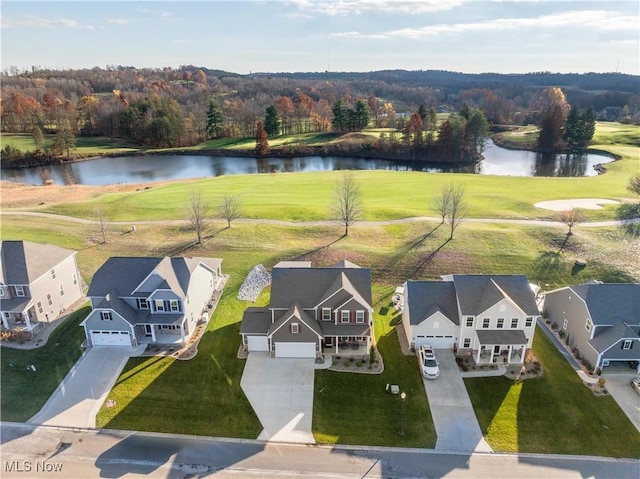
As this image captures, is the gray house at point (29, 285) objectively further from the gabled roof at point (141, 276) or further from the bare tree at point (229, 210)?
the bare tree at point (229, 210)

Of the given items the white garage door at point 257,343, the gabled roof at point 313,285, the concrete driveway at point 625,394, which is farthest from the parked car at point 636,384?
the white garage door at point 257,343

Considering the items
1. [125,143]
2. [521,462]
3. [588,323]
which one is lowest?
[521,462]

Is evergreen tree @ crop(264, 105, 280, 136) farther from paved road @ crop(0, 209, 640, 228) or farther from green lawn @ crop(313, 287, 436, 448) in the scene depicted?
green lawn @ crop(313, 287, 436, 448)

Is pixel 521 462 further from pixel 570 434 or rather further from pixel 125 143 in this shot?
pixel 125 143

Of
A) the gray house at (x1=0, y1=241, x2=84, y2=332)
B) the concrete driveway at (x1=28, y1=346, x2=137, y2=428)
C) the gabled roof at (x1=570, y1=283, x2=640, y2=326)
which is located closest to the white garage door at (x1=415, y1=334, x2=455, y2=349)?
the gabled roof at (x1=570, y1=283, x2=640, y2=326)

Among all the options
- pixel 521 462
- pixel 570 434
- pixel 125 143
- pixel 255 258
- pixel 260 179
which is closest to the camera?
pixel 521 462

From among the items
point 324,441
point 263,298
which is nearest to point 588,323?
point 324,441
